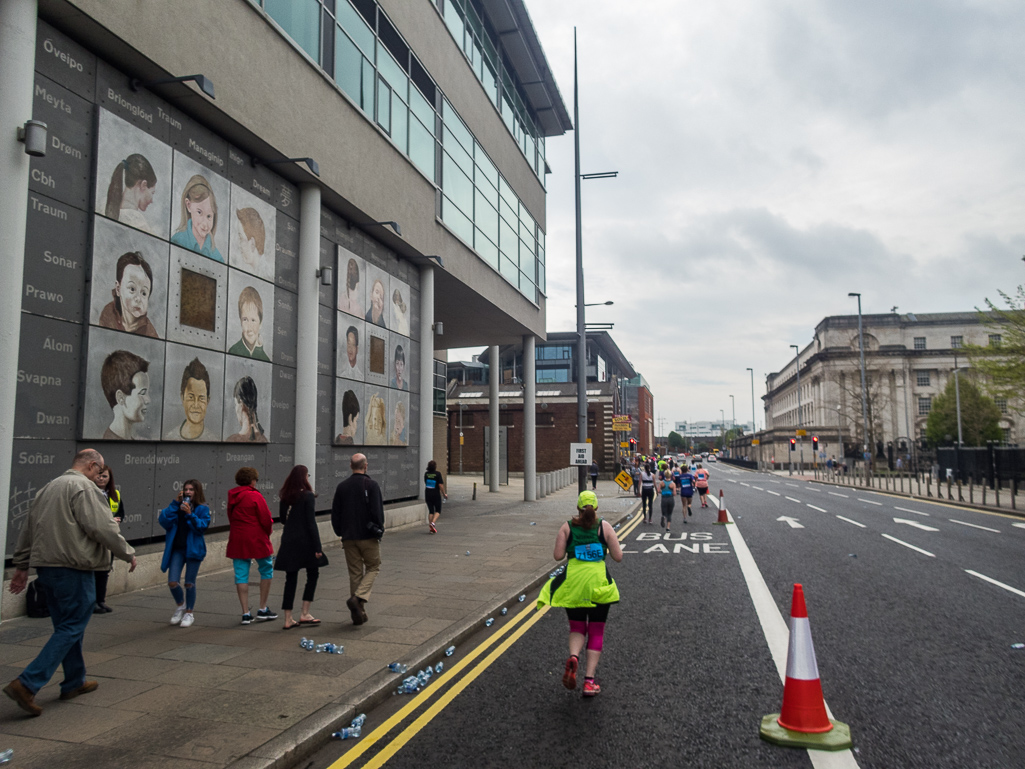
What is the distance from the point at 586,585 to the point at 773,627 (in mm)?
3250

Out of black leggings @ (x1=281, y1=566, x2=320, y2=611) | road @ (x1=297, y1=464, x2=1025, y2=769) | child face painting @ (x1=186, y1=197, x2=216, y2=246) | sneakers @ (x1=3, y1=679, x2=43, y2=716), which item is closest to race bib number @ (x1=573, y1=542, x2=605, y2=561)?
road @ (x1=297, y1=464, x2=1025, y2=769)

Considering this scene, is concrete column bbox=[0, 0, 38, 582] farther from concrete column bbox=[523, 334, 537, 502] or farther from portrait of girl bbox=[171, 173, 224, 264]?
concrete column bbox=[523, 334, 537, 502]

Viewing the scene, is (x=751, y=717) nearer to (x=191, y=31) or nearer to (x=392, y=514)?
(x=191, y=31)

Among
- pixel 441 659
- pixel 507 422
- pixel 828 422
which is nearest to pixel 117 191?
pixel 441 659

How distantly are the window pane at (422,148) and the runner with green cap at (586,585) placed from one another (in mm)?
14505

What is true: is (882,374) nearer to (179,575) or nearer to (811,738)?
(179,575)

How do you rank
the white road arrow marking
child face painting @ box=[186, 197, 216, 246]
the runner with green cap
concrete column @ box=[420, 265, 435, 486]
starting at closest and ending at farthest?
the runner with green cap → child face painting @ box=[186, 197, 216, 246] → the white road arrow marking → concrete column @ box=[420, 265, 435, 486]

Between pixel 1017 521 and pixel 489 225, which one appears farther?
pixel 489 225

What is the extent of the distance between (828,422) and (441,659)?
10704cm

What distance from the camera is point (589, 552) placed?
608 centimetres

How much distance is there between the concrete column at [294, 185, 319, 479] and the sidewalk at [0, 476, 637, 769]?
3012mm

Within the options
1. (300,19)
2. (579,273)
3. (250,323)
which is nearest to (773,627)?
(250,323)

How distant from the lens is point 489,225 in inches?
984

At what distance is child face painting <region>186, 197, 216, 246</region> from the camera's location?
436 inches
